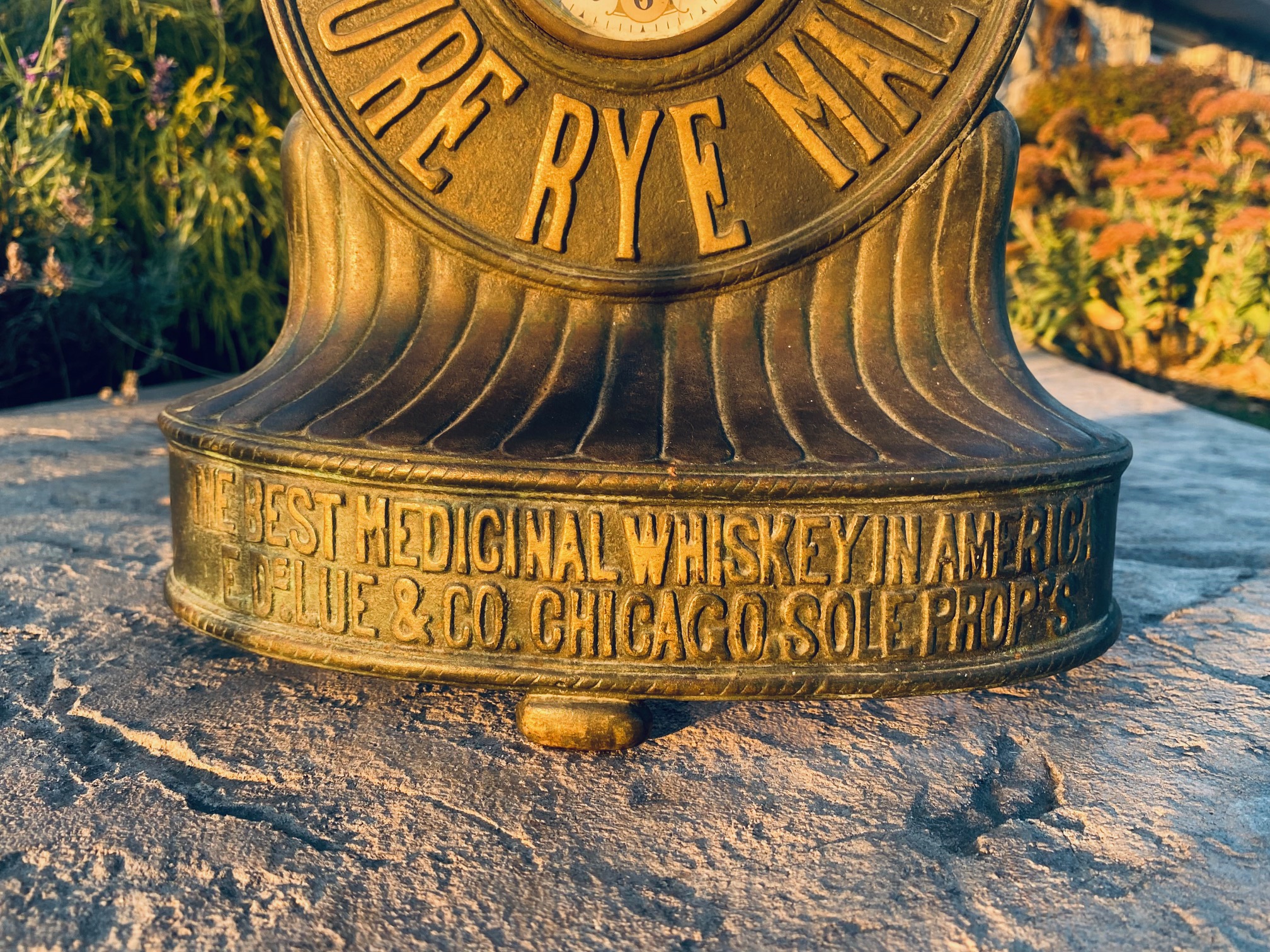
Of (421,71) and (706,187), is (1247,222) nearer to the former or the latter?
(706,187)

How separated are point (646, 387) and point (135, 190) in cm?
→ 357

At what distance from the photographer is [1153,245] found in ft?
17.0

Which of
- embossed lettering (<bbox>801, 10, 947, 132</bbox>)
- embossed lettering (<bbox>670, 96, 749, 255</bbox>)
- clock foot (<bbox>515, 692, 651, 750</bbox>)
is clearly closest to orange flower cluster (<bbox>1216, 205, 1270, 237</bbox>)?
embossed lettering (<bbox>801, 10, 947, 132</bbox>)

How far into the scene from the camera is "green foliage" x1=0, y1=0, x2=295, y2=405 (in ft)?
12.7

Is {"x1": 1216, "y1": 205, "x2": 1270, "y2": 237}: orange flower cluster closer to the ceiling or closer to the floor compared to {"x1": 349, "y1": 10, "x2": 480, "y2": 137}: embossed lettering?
closer to the floor

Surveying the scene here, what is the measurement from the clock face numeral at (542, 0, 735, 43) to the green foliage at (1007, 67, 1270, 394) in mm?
3668

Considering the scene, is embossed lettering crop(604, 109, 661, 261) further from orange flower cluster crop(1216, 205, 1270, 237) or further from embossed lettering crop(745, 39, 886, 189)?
orange flower cluster crop(1216, 205, 1270, 237)

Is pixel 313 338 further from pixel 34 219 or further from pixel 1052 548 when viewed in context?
pixel 34 219

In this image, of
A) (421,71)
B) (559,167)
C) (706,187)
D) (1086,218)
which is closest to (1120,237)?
(1086,218)

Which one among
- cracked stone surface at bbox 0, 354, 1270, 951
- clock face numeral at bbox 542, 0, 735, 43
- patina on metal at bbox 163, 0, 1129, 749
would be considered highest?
clock face numeral at bbox 542, 0, 735, 43

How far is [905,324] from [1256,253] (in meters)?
3.98

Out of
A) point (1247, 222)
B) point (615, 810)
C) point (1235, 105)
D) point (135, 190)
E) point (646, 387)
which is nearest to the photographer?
point (615, 810)

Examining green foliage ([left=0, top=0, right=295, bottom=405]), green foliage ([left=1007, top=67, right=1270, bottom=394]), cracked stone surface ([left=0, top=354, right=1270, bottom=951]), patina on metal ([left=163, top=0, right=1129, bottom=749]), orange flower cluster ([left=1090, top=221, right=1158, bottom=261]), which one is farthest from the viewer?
green foliage ([left=1007, top=67, right=1270, bottom=394])

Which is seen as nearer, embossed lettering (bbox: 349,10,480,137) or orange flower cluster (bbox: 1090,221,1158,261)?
embossed lettering (bbox: 349,10,480,137)
